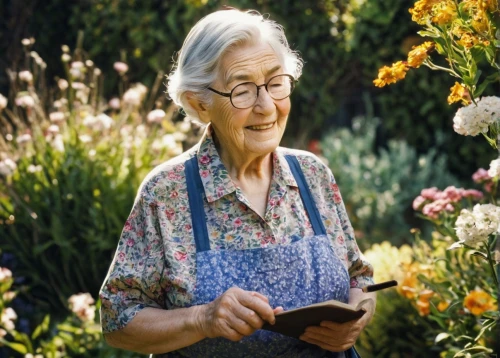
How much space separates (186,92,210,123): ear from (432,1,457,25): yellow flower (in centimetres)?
66

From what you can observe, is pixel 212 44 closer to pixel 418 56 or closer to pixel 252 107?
pixel 252 107

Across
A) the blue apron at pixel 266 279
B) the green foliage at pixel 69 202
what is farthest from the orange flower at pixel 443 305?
the green foliage at pixel 69 202

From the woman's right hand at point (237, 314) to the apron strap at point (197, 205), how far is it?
22 cm

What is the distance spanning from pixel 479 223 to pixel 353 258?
411 millimetres

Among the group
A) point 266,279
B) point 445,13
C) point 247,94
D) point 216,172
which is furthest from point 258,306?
point 445,13

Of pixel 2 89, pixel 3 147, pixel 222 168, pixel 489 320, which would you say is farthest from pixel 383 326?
pixel 2 89

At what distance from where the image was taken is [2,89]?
7156 mm

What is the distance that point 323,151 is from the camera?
21.8 feet

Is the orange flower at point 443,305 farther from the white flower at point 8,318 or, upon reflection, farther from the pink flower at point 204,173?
the white flower at point 8,318

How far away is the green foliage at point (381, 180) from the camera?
232 inches

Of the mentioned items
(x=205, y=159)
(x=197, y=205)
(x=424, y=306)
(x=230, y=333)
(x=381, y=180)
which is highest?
(x=205, y=159)

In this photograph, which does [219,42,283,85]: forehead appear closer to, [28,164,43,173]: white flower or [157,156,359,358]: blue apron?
[157,156,359,358]: blue apron

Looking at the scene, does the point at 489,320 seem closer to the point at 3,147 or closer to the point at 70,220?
the point at 70,220

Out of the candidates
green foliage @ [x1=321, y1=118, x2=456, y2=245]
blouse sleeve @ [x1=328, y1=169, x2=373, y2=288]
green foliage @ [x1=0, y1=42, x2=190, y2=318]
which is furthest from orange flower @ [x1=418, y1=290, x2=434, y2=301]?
green foliage @ [x1=321, y1=118, x2=456, y2=245]
